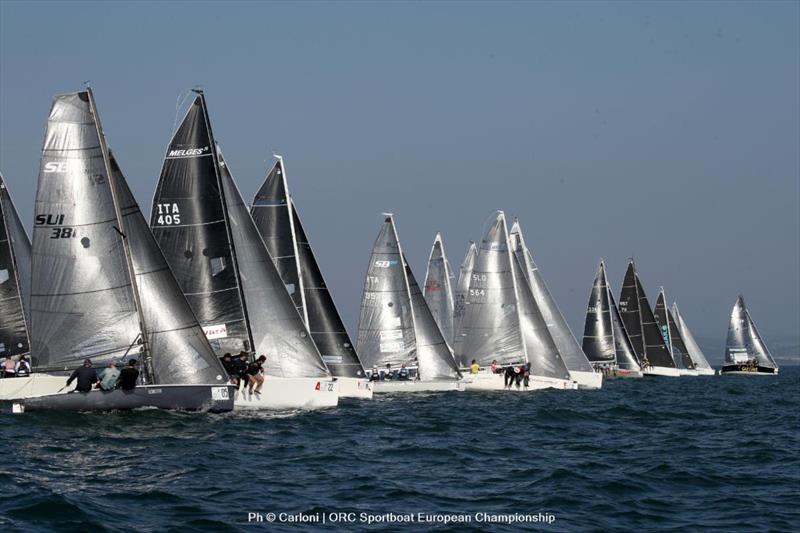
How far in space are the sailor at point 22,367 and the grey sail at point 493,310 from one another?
66.0ft

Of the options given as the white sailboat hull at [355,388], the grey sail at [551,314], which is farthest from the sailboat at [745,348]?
the white sailboat hull at [355,388]

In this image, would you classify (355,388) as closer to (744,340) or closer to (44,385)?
(44,385)

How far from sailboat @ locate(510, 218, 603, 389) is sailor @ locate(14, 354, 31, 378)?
83.3 feet

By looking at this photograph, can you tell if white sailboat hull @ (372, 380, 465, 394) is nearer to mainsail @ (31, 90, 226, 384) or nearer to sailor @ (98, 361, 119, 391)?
mainsail @ (31, 90, 226, 384)

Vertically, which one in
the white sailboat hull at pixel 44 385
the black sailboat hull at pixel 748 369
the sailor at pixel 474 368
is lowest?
the white sailboat hull at pixel 44 385

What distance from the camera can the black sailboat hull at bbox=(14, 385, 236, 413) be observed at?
87.2ft

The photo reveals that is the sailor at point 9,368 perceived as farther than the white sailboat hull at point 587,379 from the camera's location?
No

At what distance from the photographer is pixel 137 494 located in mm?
16734

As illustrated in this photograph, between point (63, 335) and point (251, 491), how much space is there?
40.3ft

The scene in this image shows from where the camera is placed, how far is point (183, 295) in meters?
28.5

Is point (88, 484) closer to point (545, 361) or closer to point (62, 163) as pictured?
point (62, 163)

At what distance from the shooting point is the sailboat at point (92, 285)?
1107 inches

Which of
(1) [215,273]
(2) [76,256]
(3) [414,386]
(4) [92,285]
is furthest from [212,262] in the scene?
(3) [414,386]

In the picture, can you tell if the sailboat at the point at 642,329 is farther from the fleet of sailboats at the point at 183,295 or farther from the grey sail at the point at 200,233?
the grey sail at the point at 200,233
